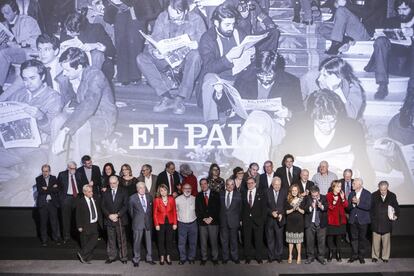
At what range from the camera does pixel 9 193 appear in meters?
12.1

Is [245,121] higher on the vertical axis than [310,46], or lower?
lower

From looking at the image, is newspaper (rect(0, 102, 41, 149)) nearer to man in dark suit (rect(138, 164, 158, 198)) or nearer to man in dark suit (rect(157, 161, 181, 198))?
man in dark suit (rect(138, 164, 158, 198))

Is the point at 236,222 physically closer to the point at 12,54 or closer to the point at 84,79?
the point at 84,79

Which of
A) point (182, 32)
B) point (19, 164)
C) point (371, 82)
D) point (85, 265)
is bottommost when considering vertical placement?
point (85, 265)

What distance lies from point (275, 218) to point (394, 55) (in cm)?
375

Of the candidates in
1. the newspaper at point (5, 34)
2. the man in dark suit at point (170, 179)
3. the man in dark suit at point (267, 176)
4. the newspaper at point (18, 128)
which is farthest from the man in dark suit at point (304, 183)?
the newspaper at point (5, 34)

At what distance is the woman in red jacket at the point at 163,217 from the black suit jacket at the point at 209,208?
0.36 m

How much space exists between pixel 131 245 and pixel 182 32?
3.68m

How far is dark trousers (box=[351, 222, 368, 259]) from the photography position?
1066cm

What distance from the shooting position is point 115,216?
34.6 feet

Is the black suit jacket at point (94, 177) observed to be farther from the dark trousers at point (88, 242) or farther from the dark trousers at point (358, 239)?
the dark trousers at point (358, 239)

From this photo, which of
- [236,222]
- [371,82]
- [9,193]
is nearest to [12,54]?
[9,193]

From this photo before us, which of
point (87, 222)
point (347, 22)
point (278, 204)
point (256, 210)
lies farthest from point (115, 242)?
point (347, 22)

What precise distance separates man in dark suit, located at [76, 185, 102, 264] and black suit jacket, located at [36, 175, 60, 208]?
2.71 feet
